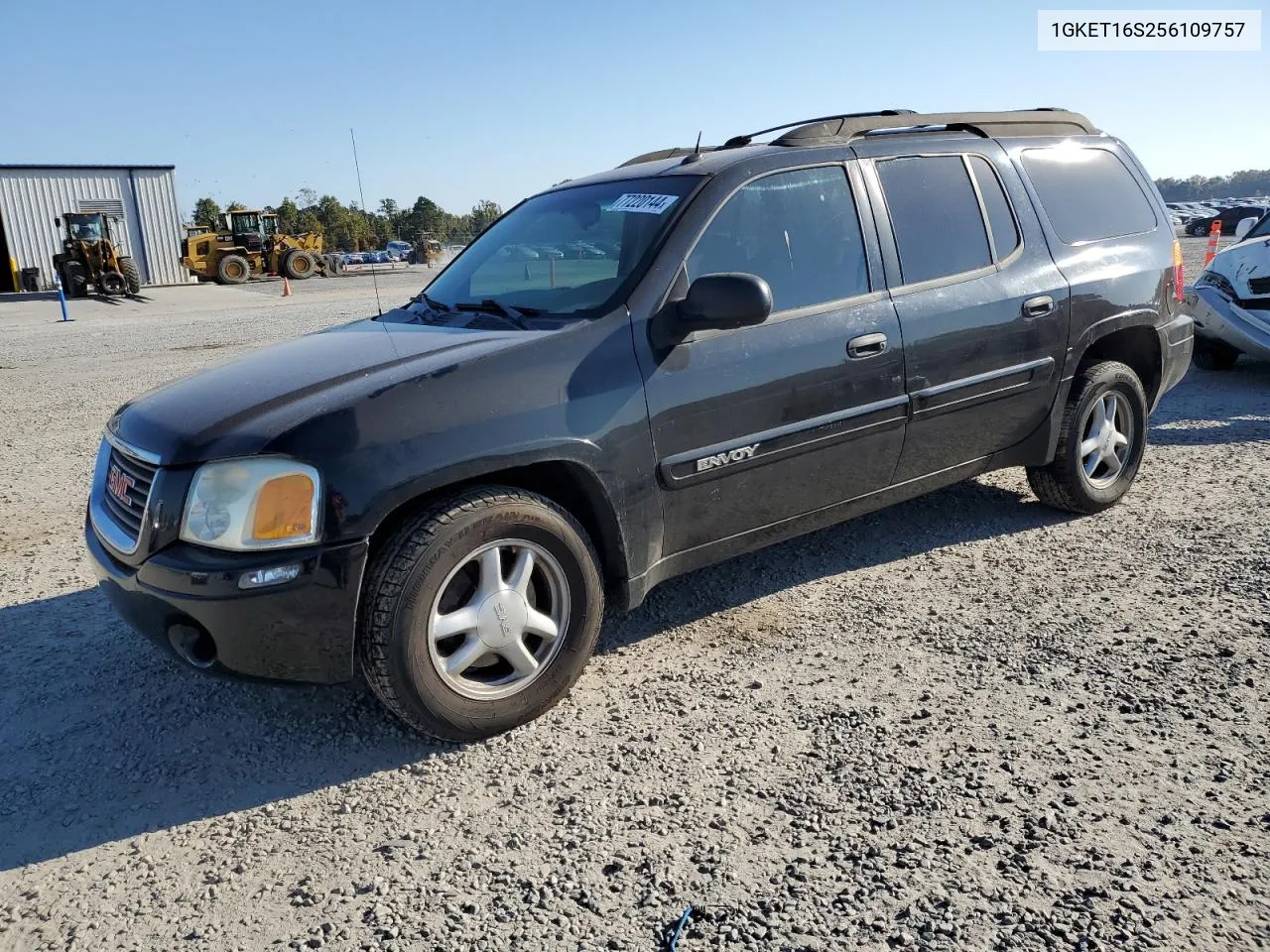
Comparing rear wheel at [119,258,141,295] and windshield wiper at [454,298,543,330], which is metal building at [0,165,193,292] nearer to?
rear wheel at [119,258,141,295]

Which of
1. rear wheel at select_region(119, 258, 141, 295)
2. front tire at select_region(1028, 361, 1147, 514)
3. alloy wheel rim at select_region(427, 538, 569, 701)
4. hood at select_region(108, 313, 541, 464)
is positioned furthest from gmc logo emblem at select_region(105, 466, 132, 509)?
rear wheel at select_region(119, 258, 141, 295)

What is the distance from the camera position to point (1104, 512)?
4.93 m

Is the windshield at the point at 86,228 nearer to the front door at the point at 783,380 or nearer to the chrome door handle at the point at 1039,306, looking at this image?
the front door at the point at 783,380

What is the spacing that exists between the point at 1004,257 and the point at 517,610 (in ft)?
9.00

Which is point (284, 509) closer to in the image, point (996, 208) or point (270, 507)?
point (270, 507)

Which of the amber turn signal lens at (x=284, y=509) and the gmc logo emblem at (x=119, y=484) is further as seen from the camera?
the gmc logo emblem at (x=119, y=484)

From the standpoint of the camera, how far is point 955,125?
4.49 m

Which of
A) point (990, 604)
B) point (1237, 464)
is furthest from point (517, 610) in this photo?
point (1237, 464)

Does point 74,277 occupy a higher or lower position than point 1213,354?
higher

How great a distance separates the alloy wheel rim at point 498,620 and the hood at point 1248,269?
24.1 feet

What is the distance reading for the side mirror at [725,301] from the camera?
3.15 meters

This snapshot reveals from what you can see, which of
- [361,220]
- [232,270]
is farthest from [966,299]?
[361,220]

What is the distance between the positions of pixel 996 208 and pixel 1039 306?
481mm

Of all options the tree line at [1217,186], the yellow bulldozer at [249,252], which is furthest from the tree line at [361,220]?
the tree line at [1217,186]
